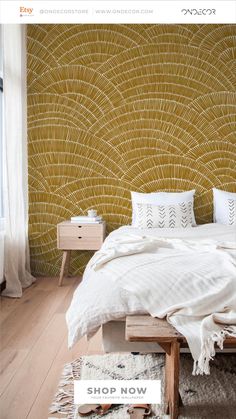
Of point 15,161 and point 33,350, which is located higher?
point 15,161

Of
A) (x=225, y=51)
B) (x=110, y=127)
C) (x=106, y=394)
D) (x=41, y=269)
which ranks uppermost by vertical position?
(x=225, y=51)

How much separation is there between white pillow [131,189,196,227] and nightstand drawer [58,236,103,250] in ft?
1.15

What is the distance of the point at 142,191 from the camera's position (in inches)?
154

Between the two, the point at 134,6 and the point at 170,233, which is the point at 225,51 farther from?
the point at 134,6

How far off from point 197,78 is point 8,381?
2942mm

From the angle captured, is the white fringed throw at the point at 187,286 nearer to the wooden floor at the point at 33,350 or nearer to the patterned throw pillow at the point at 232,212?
the wooden floor at the point at 33,350

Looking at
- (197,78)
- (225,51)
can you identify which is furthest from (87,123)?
(225,51)

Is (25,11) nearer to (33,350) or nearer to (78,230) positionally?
(33,350)

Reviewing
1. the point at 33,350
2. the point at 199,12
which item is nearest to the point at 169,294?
the point at 33,350

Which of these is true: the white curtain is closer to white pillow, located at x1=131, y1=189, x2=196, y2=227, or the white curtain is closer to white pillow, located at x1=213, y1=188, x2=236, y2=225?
white pillow, located at x1=131, y1=189, x2=196, y2=227

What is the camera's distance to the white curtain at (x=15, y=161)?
3.30m

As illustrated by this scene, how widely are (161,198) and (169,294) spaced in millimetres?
1941

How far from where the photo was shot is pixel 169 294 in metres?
1.78

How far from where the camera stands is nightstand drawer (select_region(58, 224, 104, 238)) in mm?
3602
